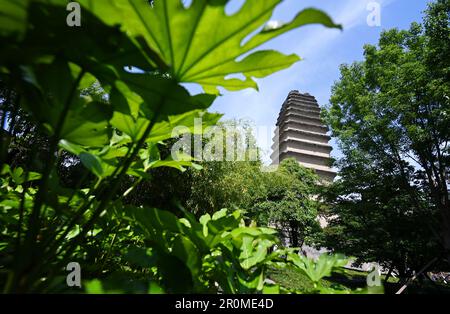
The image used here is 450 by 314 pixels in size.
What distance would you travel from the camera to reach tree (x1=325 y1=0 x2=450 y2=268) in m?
10.3

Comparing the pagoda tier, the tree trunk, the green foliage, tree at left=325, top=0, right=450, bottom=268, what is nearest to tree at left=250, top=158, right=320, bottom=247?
the tree trunk

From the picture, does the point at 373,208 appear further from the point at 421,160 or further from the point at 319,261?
the point at 319,261

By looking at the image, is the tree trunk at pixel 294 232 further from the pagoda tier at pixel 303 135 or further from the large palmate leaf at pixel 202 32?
the large palmate leaf at pixel 202 32

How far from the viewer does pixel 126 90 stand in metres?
0.61

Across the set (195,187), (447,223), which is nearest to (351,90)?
(447,223)

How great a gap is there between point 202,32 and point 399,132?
41.9ft

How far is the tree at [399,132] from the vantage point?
10.3 meters

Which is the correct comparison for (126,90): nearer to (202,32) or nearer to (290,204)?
(202,32)

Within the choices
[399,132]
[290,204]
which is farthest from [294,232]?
[399,132]

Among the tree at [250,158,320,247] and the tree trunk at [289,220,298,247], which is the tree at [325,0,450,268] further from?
the tree trunk at [289,220,298,247]

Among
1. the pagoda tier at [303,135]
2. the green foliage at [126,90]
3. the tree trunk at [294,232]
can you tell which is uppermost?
the pagoda tier at [303,135]

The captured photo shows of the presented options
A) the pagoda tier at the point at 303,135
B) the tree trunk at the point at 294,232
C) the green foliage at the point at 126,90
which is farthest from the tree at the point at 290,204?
the green foliage at the point at 126,90

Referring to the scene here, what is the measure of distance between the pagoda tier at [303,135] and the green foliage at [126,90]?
Answer: 1575 inches

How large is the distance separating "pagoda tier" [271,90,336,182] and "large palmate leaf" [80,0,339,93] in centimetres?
4004
